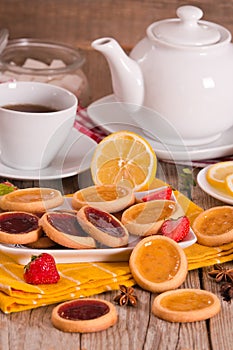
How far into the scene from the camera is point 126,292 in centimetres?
133

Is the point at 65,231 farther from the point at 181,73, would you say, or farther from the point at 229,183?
the point at 181,73

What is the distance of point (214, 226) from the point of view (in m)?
1.53

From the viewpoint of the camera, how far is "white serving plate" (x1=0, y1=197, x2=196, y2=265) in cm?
137

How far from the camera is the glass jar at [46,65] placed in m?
Result: 2.12

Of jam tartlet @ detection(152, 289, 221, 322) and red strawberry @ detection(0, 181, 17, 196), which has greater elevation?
jam tartlet @ detection(152, 289, 221, 322)

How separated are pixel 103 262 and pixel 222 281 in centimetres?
21

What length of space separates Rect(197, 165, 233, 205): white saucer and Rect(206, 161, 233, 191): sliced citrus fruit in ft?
0.04

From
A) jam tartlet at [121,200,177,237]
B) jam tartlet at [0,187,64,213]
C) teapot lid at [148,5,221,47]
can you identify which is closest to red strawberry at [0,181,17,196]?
jam tartlet at [0,187,64,213]

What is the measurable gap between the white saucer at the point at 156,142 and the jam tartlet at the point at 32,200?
0.81ft

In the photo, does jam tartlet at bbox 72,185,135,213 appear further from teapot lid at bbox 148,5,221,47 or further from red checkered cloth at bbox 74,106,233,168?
teapot lid at bbox 148,5,221,47

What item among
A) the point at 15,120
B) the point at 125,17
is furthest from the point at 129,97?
the point at 125,17

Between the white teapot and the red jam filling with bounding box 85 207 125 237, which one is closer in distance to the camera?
the red jam filling with bounding box 85 207 125 237

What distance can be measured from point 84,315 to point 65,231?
20 centimetres

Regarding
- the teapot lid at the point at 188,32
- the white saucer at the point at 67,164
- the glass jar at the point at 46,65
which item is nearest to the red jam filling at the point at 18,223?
the white saucer at the point at 67,164
